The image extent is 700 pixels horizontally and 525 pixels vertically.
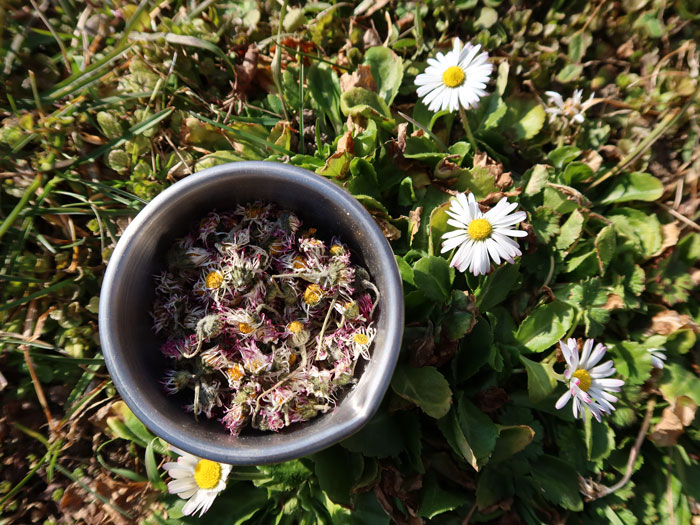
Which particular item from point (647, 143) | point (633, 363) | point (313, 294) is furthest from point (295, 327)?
point (647, 143)

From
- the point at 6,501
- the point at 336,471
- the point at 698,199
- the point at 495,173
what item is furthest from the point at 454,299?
the point at 6,501

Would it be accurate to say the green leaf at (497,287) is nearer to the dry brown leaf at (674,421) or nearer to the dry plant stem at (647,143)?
the dry plant stem at (647,143)

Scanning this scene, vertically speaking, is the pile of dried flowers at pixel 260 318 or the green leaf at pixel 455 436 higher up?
the pile of dried flowers at pixel 260 318

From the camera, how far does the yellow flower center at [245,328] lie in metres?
0.90

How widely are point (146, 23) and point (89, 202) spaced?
56 cm

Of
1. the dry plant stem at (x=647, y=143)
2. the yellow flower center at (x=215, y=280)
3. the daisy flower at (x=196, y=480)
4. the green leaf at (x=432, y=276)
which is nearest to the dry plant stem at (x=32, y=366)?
→ the daisy flower at (x=196, y=480)

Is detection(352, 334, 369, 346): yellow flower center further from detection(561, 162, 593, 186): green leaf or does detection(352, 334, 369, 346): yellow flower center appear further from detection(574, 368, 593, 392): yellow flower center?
detection(561, 162, 593, 186): green leaf

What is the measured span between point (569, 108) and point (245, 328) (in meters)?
1.12

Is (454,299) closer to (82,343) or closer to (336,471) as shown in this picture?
(336,471)

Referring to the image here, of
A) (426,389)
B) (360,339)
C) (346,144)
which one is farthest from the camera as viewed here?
(346,144)

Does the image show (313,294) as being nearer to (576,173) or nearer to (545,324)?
(545,324)

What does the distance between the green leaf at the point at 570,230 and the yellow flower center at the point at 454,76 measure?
1.50 feet

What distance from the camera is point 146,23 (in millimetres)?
1301

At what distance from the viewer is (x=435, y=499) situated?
106 cm
